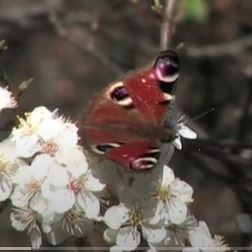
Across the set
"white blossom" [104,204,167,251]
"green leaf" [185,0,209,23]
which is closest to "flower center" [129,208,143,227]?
"white blossom" [104,204,167,251]

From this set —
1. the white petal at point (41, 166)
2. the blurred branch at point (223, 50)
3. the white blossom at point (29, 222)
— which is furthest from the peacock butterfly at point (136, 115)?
the blurred branch at point (223, 50)

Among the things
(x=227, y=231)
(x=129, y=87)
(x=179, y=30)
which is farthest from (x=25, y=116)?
(x=179, y=30)

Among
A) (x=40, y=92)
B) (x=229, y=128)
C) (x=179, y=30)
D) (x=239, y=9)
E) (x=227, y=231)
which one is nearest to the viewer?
(x=227, y=231)

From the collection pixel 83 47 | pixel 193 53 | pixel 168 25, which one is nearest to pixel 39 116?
pixel 168 25

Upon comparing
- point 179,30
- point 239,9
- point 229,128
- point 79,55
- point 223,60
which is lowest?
point 229,128

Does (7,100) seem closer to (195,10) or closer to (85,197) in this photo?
(85,197)

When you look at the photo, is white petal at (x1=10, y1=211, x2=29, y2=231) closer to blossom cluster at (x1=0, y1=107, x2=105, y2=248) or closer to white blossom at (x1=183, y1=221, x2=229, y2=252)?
blossom cluster at (x1=0, y1=107, x2=105, y2=248)

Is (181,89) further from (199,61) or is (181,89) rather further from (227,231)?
(227,231)

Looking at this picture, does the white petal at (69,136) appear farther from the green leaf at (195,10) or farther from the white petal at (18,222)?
the green leaf at (195,10)
